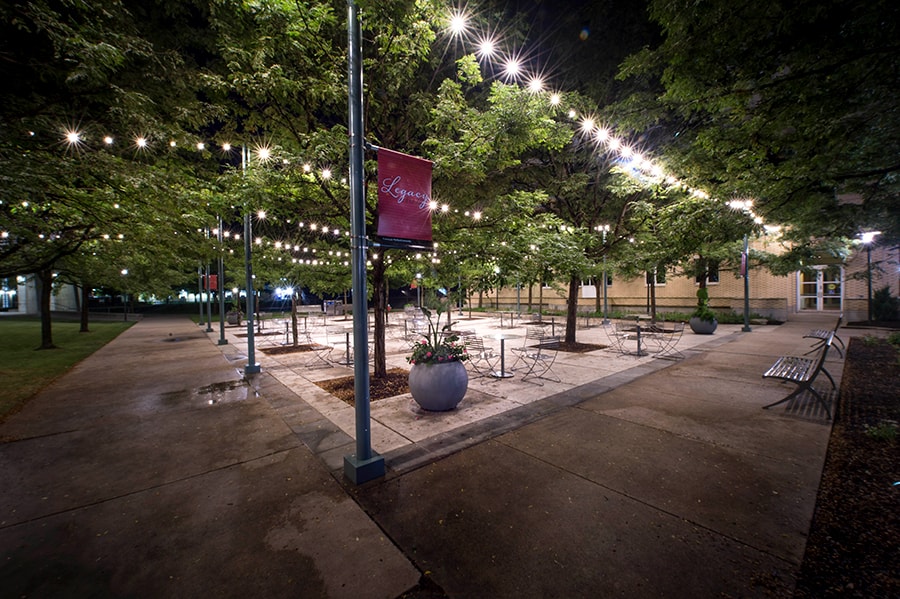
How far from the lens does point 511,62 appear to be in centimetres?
799

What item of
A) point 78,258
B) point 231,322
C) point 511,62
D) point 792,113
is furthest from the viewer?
point 231,322

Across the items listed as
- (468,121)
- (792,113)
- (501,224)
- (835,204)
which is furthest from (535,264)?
(835,204)

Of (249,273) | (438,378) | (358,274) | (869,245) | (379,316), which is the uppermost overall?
(869,245)

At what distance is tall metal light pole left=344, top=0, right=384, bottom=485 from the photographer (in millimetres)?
3887

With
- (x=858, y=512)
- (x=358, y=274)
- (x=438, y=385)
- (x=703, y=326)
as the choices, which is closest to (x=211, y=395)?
(x=438, y=385)

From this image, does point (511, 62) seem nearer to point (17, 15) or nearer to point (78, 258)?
point (17, 15)

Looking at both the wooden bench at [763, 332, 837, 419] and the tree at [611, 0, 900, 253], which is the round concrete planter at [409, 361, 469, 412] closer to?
the wooden bench at [763, 332, 837, 419]

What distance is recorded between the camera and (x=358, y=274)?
13.0 ft

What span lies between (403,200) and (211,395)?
21.5ft

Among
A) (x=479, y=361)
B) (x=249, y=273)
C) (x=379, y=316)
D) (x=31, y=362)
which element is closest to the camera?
(x=379, y=316)

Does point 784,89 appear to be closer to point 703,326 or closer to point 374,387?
point 374,387

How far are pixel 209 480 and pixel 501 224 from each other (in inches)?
241

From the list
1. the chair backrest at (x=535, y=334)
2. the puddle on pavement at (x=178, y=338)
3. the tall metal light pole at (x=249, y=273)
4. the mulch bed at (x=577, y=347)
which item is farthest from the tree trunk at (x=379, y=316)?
the puddle on pavement at (x=178, y=338)

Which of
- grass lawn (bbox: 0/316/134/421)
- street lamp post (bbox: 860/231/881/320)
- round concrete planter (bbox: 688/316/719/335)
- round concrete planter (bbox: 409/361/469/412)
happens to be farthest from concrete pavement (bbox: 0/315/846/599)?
street lamp post (bbox: 860/231/881/320)
